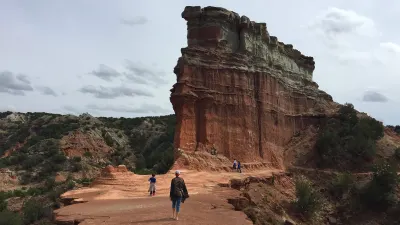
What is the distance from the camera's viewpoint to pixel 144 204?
14.2m

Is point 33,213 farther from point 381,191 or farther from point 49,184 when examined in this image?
point 381,191

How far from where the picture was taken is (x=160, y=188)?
18203 millimetres

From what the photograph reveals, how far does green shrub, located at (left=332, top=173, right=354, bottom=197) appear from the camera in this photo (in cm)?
2767

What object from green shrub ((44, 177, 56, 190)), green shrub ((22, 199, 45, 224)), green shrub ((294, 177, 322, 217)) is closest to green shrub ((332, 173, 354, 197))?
green shrub ((294, 177, 322, 217))

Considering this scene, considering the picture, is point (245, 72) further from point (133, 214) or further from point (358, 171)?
point (133, 214)

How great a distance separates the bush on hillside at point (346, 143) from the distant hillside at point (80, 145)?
1381cm

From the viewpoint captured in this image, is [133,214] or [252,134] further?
[252,134]

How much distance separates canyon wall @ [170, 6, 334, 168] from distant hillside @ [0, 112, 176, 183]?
1077 cm

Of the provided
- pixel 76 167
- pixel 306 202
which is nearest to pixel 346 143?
pixel 306 202

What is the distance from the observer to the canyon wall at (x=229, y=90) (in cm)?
2561

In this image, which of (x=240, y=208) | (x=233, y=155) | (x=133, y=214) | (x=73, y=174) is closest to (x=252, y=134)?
(x=233, y=155)

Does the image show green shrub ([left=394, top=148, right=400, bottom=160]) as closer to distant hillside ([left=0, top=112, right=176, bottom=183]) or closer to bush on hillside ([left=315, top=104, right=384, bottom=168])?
bush on hillside ([left=315, top=104, right=384, bottom=168])

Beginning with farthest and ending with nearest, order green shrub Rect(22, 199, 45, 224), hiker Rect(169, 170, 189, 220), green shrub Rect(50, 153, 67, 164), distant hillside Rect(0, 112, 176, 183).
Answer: green shrub Rect(50, 153, 67, 164) → distant hillside Rect(0, 112, 176, 183) → green shrub Rect(22, 199, 45, 224) → hiker Rect(169, 170, 189, 220)

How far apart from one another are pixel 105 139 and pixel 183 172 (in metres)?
38.9
